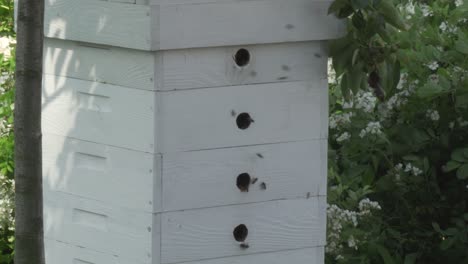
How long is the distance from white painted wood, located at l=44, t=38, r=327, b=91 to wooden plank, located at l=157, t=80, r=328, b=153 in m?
0.03

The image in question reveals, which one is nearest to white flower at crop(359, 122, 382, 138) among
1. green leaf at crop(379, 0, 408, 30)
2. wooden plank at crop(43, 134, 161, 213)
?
green leaf at crop(379, 0, 408, 30)

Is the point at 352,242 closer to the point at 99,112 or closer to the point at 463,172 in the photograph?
the point at 463,172

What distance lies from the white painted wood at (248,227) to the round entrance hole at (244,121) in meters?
0.25

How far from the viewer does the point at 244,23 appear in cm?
292

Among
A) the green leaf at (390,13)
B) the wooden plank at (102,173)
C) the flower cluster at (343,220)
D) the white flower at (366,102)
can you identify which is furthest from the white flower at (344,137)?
the wooden plank at (102,173)

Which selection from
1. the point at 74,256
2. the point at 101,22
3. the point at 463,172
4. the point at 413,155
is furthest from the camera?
the point at 413,155

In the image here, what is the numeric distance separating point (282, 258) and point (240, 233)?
169 millimetres

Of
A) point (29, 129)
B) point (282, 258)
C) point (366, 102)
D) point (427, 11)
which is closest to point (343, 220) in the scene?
point (366, 102)

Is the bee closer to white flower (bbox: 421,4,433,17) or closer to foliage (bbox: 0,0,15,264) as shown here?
white flower (bbox: 421,4,433,17)

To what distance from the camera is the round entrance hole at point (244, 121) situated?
299 centimetres

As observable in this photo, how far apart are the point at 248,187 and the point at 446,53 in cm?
114

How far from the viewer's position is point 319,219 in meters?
3.20

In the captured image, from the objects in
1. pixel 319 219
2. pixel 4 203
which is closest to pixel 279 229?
pixel 319 219

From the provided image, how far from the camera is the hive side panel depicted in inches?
110
